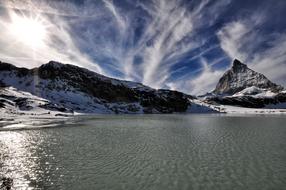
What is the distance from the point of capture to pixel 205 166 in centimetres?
2319

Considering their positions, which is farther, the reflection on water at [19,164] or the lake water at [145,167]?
the reflection on water at [19,164]

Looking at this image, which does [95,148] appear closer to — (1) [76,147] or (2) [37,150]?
(1) [76,147]

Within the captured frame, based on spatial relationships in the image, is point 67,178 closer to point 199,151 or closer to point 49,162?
point 49,162

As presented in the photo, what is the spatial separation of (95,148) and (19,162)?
438 inches

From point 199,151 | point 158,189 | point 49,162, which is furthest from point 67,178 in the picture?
point 199,151

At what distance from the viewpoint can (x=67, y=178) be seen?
19453 millimetres

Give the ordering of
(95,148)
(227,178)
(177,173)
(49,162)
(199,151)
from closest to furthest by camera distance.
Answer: (227,178)
(177,173)
(49,162)
(199,151)
(95,148)

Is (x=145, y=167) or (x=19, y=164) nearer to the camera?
(x=145, y=167)

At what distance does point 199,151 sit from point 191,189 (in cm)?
1473

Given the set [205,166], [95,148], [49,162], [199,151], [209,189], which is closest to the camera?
[209,189]

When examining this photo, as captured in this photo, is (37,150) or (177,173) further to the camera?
(37,150)

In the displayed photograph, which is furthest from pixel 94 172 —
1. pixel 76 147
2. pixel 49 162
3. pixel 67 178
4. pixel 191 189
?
pixel 76 147

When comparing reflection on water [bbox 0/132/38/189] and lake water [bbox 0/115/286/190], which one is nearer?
lake water [bbox 0/115/286/190]

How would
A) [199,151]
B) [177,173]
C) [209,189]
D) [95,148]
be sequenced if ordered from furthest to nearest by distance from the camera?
[95,148]
[199,151]
[177,173]
[209,189]
